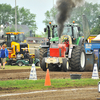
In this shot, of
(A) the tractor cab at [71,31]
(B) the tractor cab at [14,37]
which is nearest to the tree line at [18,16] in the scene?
(B) the tractor cab at [14,37]

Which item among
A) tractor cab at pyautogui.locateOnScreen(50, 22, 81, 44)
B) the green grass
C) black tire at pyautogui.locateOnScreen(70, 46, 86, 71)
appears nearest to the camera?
the green grass

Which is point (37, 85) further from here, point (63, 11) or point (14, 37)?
point (14, 37)

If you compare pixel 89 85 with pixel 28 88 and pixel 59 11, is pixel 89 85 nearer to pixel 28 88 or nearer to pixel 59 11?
pixel 28 88

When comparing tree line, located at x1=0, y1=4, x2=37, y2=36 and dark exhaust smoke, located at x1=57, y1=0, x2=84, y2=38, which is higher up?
tree line, located at x1=0, y1=4, x2=37, y2=36

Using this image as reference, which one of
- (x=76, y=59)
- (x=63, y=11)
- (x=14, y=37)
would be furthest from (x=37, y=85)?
(x=14, y=37)

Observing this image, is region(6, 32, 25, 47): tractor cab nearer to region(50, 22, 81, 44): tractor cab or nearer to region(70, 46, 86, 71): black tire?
region(50, 22, 81, 44): tractor cab

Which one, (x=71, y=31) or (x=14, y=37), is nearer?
(x=71, y=31)

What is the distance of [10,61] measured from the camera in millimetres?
28922

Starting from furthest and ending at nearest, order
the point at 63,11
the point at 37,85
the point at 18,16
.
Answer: the point at 18,16
the point at 63,11
the point at 37,85

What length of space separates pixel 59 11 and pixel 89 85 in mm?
8473

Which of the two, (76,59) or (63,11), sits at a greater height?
(63,11)

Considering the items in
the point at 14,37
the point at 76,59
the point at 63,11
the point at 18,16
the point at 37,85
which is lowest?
the point at 37,85

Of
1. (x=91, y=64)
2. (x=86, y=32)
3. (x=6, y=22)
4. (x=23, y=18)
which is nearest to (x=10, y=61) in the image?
(x=86, y=32)

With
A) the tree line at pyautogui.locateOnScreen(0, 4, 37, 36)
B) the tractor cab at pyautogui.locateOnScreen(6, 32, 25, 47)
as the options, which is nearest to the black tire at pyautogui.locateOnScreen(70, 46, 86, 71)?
the tractor cab at pyautogui.locateOnScreen(6, 32, 25, 47)
